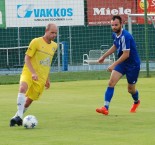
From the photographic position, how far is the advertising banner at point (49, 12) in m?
35.1

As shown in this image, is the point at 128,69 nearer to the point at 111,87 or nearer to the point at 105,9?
the point at 111,87

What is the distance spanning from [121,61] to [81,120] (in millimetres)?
2051

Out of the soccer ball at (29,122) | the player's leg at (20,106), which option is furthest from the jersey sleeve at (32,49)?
the soccer ball at (29,122)

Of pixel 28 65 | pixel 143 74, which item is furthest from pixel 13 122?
pixel 143 74

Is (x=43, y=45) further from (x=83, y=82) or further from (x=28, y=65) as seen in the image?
(x=83, y=82)

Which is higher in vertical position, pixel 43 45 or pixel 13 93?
pixel 43 45

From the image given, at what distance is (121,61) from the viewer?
1566cm

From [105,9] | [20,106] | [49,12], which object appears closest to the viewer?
[20,106]

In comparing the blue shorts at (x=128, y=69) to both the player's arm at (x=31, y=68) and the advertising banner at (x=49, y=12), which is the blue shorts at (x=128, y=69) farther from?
the advertising banner at (x=49, y=12)

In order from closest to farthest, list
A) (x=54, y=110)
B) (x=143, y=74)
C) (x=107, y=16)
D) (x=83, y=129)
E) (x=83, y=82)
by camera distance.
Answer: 1. (x=83, y=129)
2. (x=54, y=110)
3. (x=83, y=82)
4. (x=143, y=74)
5. (x=107, y=16)

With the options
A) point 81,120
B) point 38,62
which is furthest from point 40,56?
point 81,120

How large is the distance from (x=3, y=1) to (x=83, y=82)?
867 cm

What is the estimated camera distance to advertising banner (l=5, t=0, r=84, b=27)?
3512cm

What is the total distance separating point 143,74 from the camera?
101ft
